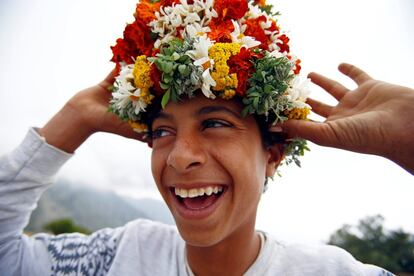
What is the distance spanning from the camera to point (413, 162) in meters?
2.43

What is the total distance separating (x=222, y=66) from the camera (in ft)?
7.82

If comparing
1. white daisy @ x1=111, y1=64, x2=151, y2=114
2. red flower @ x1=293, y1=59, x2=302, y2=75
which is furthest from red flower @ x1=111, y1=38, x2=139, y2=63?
red flower @ x1=293, y1=59, x2=302, y2=75

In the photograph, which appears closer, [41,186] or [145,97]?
[145,97]

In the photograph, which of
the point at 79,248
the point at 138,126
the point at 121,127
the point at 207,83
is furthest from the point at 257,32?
the point at 79,248

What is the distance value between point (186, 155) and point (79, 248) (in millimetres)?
1396

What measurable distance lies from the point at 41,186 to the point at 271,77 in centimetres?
213

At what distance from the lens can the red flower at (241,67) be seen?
2.46m

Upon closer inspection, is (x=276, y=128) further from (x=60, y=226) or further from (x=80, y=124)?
(x=60, y=226)

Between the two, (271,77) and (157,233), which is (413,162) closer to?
(271,77)

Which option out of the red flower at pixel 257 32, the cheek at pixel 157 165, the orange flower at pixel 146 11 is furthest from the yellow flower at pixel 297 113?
the orange flower at pixel 146 11

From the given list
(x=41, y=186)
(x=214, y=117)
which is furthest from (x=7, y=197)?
(x=214, y=117)

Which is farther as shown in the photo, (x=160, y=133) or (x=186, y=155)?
(x=160, y=133)

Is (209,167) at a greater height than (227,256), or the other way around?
(209,167)

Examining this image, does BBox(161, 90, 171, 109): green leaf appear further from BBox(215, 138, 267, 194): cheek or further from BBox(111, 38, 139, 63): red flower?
BBox(111, 38, 139, 63): red flower
